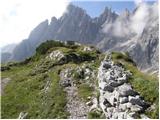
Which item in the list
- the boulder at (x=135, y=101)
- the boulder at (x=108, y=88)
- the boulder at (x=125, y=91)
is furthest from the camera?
the boulder at (x=108, y=88)

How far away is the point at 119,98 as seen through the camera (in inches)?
1726

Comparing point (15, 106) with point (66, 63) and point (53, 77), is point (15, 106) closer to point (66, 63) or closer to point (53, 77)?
point (53, 77)

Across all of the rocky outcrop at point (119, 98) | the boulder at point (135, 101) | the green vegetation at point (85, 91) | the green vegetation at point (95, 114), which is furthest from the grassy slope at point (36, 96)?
the boulder at point (135, 101)

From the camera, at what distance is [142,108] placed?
136 feet

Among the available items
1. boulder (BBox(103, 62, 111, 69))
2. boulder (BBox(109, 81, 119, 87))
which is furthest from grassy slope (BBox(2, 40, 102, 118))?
boulder (BBox(103, 62, 111, 69))

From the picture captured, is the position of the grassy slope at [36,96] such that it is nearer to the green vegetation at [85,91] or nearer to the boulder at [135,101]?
the green vegetation at [85,91]

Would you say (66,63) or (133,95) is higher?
(66,63)

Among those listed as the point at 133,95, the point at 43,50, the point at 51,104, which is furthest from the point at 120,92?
the point at 43,50

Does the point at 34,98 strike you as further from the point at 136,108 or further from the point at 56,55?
the point at 56,55

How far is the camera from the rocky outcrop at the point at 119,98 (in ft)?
133

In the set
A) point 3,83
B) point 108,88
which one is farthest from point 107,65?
point 3,83

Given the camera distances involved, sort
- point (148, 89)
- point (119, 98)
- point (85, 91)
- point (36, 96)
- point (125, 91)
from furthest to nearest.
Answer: point (36, 96), point (85, 91), point (148, 89), point (125, 91), point (119, 98)

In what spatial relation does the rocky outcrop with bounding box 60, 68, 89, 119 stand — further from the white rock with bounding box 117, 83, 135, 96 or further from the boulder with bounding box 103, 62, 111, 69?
the boulder with bounding box 103, 62, 111, 69

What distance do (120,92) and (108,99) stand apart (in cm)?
257
